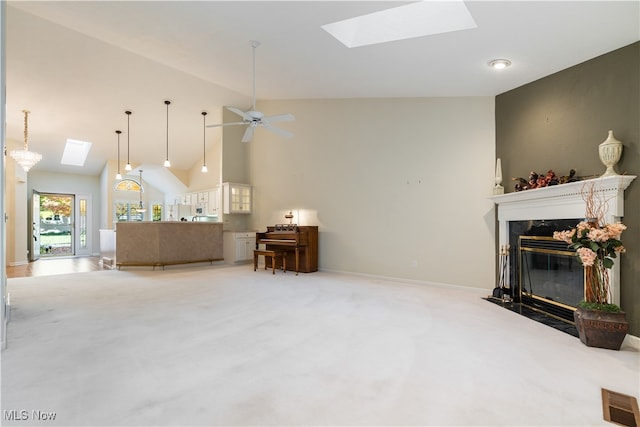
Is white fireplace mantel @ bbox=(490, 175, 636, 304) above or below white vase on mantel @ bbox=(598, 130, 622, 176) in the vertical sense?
below

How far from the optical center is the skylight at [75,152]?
905cm

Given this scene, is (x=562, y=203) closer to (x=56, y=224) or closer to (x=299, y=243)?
(x=299, y=243)

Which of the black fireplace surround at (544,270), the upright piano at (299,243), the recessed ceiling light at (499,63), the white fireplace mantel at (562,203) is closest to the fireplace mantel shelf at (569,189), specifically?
the white fireplace mantel at (562,203)

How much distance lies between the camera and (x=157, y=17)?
13.0 ft

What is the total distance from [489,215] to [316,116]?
366 centimetres

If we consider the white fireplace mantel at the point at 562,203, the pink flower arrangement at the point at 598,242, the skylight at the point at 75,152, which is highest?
the skylight at the point at 75,152

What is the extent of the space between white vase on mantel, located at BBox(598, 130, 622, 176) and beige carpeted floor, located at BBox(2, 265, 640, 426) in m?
1.54

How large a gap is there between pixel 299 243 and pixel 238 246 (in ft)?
6.78

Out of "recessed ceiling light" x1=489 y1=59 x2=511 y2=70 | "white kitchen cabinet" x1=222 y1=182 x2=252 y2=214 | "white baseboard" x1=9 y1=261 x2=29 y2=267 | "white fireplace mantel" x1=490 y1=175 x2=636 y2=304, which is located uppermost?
"recessed ceiling light" x1=489 y1=59 x2=511 y2=70

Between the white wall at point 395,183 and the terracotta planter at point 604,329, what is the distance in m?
1.87

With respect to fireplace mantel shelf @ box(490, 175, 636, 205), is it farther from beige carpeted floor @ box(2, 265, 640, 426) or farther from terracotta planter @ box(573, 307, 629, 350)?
beige carpeted floor @ box(2, 265, 640, 426)

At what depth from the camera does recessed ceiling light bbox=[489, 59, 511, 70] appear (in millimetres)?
3610

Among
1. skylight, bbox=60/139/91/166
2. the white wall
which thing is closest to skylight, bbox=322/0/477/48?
the white wall

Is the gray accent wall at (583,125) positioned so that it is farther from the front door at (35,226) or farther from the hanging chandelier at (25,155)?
the front door at (35,226)
